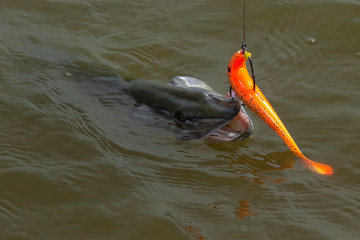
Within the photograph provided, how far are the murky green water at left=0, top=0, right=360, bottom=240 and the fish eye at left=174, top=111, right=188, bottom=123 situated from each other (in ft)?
0.69

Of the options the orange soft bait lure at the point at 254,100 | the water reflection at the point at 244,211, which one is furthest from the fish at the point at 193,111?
the water reflection at the point at 244,211

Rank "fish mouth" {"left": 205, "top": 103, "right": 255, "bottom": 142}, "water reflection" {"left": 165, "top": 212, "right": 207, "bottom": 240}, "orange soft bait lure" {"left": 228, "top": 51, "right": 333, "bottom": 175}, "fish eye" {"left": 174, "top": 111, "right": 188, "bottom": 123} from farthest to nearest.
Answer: "fish eye" {"left": 174, "top": 111, "right": 188, "bottom": 123}
"fish mouth" {"left": 205, "top": 103, "right": 255, "bottom": 142}
"orange soft bait lure" {"left": 228, "top": 51, "right": 333, "bottom": 175}
"water reflection" {"left": 165, "top": 212, "right": 207, "bottom": 240}

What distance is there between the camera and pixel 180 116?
465cm

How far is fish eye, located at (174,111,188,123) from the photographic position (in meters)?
4.62

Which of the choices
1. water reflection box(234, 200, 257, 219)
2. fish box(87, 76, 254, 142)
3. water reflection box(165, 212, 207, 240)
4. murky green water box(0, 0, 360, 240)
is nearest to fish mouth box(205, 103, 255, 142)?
fish box(87, 76, 254, 142)

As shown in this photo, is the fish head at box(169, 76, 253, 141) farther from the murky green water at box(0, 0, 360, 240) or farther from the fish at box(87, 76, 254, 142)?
the murky green water at box(0, 0, 360, 240)

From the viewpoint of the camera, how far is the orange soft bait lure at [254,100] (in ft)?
14.0

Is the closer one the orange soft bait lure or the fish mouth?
the orange soft bait lure

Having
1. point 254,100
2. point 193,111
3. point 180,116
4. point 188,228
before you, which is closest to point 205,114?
point 193,111

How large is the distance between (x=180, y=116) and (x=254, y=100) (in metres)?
0.69

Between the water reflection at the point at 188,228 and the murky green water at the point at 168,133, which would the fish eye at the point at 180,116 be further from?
the water reflection at the point at 188,228

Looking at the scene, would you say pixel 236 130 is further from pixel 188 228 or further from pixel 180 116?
pixel 188 228

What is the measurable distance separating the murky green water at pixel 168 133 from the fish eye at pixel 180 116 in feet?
0.69

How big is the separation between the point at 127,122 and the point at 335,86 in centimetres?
205
